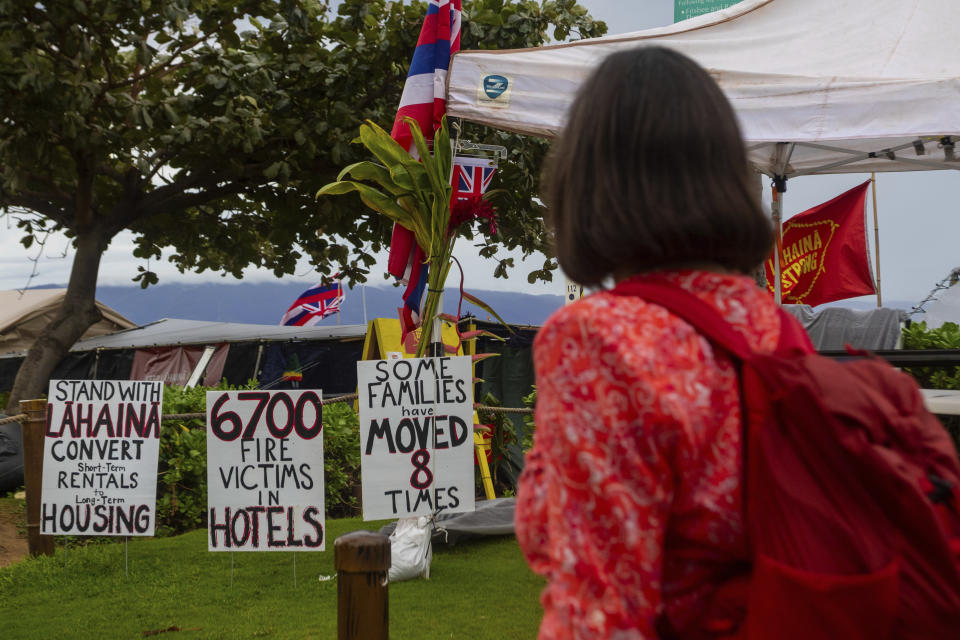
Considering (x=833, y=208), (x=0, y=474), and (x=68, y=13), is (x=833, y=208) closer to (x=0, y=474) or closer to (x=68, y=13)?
(x=68, y=13)

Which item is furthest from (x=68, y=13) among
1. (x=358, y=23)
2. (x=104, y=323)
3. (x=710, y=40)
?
(x=104, y=323)

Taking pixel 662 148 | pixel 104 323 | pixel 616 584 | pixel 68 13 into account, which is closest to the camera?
pixel 616 584

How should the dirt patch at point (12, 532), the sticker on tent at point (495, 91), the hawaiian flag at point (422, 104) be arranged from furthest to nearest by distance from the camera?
the dirt patch at point (12, 532) → the hawaiian flag at point (422, 104) → the sticker on tent at point (495, 91)

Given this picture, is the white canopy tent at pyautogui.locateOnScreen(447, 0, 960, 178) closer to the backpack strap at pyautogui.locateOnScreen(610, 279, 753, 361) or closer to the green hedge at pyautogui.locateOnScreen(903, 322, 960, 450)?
the green hedge at pyautogui.locateOnScreen(903, 322, 960, 450)

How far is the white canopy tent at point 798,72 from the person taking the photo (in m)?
4.06

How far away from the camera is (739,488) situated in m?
1.03

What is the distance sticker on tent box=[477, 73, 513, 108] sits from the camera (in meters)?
4.73

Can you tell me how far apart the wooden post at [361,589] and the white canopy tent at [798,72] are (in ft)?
8.40

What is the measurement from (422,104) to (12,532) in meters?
5.71

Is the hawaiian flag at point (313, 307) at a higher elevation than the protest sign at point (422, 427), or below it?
higher

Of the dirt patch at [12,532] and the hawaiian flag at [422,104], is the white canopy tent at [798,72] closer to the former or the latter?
the hawaiian flag at [422,104]

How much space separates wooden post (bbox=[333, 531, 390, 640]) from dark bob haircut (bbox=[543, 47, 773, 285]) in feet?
5.22

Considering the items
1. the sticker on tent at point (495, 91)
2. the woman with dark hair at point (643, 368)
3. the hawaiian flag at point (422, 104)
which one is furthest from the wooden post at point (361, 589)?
the hawaiian flag at point (422, 104)

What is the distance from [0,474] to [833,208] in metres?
9.52
